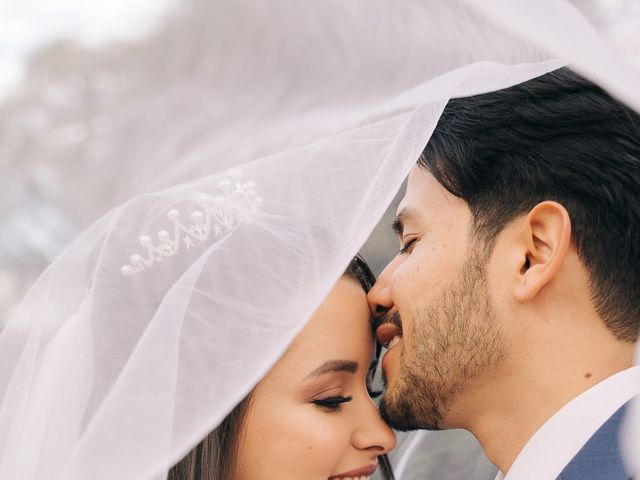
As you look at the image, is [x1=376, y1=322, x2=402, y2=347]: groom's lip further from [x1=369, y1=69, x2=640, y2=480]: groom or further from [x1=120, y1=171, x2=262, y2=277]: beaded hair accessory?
[x1=120, y1=171, x2=262, y2=277]: beaded hair accessory

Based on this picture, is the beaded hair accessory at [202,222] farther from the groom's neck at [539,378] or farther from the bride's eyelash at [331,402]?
the groom's neck at [539,378]

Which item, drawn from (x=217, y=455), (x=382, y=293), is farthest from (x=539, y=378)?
(x=217, y=455)

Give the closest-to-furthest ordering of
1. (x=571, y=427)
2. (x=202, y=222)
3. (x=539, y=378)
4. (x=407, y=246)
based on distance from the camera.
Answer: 1. (x=202, y=222)
2. (x=571, y=427)
3. (x=539, y=378)
4. (x=407, y=246)

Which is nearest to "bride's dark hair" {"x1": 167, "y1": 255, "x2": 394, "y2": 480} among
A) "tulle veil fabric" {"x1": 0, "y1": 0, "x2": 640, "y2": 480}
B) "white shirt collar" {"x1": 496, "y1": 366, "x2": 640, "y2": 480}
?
"tulle veil fabric" {"x1": 0, "y1": 0, "x2": 640, "y2": 480}

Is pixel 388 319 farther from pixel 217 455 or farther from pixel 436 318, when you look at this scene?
pixel 217 455

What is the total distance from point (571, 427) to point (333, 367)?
75cm

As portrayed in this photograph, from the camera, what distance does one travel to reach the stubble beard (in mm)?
2645

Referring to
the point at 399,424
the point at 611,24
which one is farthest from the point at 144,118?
the point at 399,424

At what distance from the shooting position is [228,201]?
7.42 ft

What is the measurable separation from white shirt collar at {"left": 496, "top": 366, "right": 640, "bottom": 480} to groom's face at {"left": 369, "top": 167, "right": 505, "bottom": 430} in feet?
0.92

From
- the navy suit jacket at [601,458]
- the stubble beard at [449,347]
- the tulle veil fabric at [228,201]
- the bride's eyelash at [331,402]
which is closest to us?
the tulle veil fabric at [228,201]

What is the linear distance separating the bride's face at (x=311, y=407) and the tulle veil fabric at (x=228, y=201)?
63 centimetres

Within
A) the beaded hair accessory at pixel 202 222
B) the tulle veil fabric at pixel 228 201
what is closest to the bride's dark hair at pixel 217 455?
the tulle veil fabric at pixel 228 201

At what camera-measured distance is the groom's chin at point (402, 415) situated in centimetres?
276
